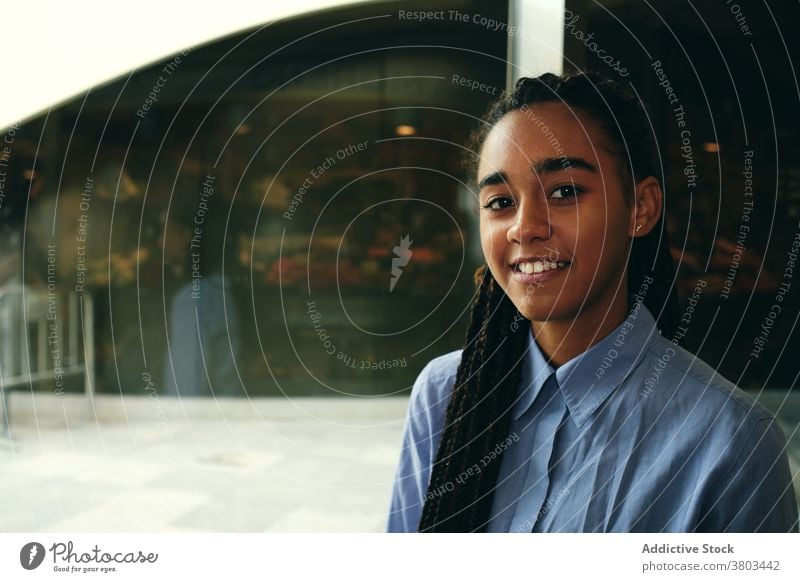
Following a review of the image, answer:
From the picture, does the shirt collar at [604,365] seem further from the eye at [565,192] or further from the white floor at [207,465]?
the white floor at [207,465]

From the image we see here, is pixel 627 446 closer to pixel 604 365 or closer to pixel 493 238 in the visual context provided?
pixel 604 365

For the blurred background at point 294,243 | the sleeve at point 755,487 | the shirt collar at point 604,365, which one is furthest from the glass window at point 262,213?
the sleeve at point 755,487

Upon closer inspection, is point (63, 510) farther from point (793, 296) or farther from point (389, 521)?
point (793, 296)

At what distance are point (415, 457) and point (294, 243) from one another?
0.39 metres

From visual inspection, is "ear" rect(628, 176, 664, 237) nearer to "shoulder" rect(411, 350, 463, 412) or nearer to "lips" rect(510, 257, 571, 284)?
"lips" rect(510, 257, 571, 284)

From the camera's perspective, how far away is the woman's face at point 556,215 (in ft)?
2.84

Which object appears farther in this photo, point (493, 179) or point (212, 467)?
point (212, 467)

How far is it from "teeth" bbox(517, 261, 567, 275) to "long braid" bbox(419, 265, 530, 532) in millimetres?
72

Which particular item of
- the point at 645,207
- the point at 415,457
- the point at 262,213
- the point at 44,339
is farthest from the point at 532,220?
the point at 44,339

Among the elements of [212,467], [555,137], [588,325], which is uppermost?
[555,137]

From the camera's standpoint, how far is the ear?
0.90m

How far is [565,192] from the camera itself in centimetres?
87

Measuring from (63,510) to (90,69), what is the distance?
0.68 m

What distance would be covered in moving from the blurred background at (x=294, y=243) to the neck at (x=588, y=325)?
18 centimetres
